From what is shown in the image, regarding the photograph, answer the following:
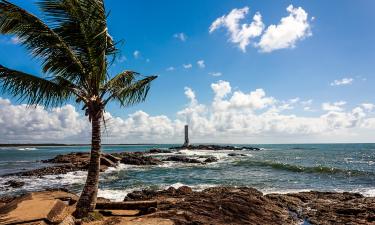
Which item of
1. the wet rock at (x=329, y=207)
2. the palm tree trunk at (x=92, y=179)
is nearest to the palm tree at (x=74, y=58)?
the palm tree trunk at (x=92, y=179)

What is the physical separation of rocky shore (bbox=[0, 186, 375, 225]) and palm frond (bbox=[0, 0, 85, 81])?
4.61 m

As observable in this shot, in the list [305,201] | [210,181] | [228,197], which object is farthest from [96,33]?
[210,181]

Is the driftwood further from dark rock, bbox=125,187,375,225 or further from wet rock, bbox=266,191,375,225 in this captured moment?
wet rock, bbox=266,191,375,225

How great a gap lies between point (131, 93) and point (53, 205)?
4689 mm

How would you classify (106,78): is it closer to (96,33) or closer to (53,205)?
(96,33)

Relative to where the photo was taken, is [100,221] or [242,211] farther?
[242,211]

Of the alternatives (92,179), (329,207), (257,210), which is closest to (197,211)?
(257,210)

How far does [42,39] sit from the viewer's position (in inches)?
410

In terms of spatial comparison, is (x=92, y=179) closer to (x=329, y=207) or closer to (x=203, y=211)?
(x=203, y=211)

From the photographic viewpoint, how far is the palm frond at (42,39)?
385 inches

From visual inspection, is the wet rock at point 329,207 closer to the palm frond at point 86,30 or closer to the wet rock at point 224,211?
the wet rock at point 224,211

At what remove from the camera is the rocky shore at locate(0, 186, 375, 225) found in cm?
1065

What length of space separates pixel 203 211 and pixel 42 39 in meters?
7.92

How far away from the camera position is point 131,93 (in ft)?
40.2
